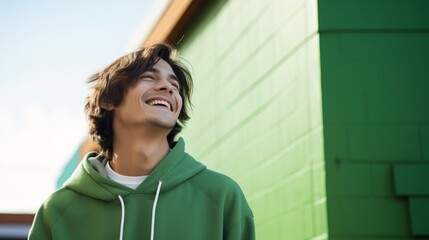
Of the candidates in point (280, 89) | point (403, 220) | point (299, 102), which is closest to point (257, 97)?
point (280, 89)

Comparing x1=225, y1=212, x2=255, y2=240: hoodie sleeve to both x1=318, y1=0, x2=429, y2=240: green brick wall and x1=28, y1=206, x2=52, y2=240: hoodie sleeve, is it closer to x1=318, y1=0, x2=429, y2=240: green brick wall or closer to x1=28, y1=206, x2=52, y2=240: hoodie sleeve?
x1=28, y1=206, x2=52, y2=240: hoodie sleeve

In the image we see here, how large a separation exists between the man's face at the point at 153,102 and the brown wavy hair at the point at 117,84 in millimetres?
40

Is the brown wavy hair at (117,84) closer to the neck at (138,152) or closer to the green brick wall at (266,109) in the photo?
the neck at (138,152)

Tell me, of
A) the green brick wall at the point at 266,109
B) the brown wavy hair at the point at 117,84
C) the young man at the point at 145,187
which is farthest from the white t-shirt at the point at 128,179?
the green brick wall at the point at 266,109

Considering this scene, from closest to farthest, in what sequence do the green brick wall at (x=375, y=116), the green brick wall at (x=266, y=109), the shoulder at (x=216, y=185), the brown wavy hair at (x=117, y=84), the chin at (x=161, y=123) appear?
the chin at (x=161, y=123), the shoulder at (x=216, y=185), the brown wavy hair at (x=117, y=84), the green brick wall at (x=375, y=116), the green brick wall at (x=266, y=109)

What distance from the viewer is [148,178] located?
3672mm

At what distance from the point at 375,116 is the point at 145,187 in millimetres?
2158

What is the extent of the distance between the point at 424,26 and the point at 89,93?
2.46m

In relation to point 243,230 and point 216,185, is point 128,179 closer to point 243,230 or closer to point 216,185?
point 216,185

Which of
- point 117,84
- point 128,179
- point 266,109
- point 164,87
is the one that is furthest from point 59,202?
point 266,109

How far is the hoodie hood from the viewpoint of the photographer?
3.67 metres

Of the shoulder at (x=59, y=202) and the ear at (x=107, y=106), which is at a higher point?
the ear at (x=107, y=106)

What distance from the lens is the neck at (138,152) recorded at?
12.1ft

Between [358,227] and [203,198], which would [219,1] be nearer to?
[358,227]
